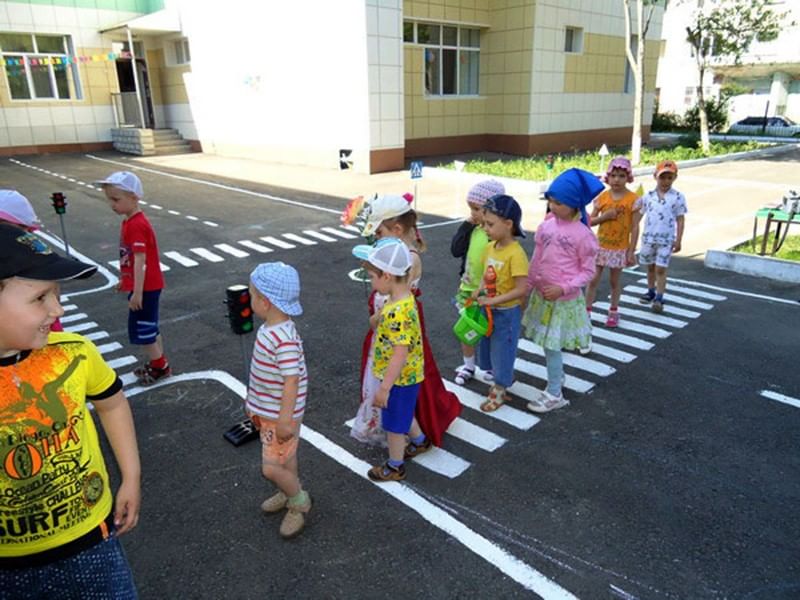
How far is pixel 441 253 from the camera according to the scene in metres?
10.4

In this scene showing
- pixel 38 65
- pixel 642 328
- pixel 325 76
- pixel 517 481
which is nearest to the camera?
pixel 517 481

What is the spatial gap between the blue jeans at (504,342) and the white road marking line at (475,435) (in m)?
0.49

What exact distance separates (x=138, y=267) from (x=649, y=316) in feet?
19.3

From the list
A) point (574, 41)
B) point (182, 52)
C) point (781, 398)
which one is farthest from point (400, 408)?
point (182, 52)

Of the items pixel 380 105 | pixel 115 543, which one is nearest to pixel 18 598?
pixel 115 543

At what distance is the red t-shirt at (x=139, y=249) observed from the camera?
4.98 m

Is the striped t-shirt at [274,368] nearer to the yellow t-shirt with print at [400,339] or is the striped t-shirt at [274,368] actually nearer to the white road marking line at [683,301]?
the yellow t-shirt with print at [400,339]

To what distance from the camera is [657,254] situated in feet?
23.3

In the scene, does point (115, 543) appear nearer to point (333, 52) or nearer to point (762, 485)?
point (762, 485)

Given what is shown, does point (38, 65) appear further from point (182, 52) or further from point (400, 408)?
point (400, 408)

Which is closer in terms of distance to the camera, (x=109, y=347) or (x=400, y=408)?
(x=400, y=408)

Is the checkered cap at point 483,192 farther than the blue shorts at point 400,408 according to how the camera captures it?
Yes

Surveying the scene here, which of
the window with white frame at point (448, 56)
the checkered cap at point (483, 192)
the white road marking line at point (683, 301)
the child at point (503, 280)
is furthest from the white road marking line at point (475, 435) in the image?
the window with white frame at point (448, 56)

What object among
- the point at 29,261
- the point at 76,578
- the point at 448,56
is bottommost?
the point at 76,578
